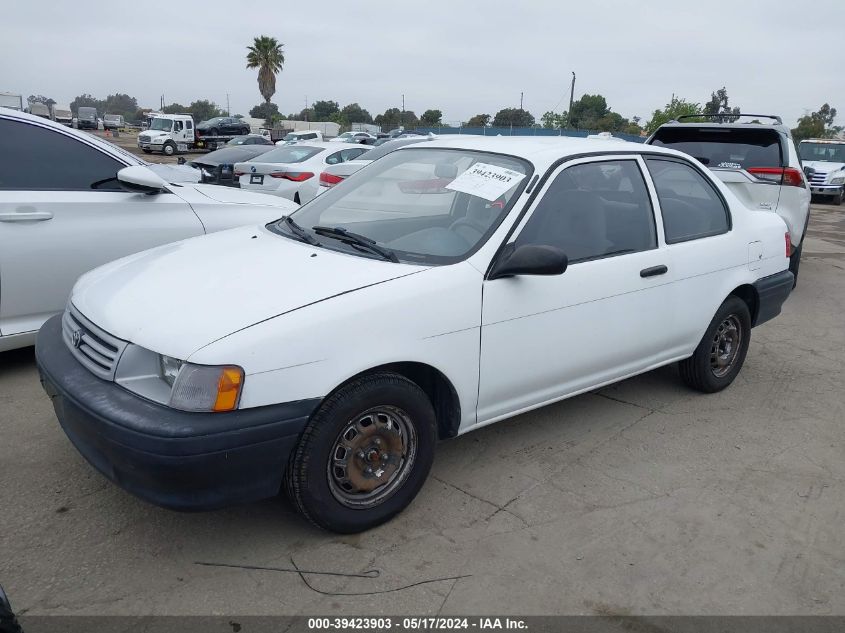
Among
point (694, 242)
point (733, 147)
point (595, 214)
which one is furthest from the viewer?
point (733, 147)

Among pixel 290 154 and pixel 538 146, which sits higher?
pixel 538 146

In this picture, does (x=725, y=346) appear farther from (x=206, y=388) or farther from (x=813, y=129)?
(x=813, y=129)

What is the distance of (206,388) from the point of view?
2.46 m

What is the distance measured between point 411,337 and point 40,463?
1.99 metres

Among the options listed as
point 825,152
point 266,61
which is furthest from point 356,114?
point 825,152

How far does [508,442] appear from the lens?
3924 millimetres

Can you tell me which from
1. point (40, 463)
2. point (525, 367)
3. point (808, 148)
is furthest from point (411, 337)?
point (808, 148)

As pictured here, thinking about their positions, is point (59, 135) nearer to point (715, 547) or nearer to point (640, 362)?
point (640, 362)

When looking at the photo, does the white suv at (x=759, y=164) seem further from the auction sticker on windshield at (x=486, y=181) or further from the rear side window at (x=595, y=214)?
the auction sticker on windshield at (x=486, y=181)

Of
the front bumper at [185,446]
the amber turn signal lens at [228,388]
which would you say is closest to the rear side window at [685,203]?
the front bumper at [185,446]

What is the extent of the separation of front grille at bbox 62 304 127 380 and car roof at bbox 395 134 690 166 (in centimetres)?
207

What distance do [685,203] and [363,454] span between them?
2.61m

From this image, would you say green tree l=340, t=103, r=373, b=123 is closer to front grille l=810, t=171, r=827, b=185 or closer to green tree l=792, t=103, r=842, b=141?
green tree l=792, t=103, r=842, b=141

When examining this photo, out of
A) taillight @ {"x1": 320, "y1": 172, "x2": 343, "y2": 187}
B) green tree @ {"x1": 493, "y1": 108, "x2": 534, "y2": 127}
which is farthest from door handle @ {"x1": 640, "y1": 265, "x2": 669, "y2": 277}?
green tree @ {"x1": 493, "y1": 108, "x2": 534, "y2": 127}
